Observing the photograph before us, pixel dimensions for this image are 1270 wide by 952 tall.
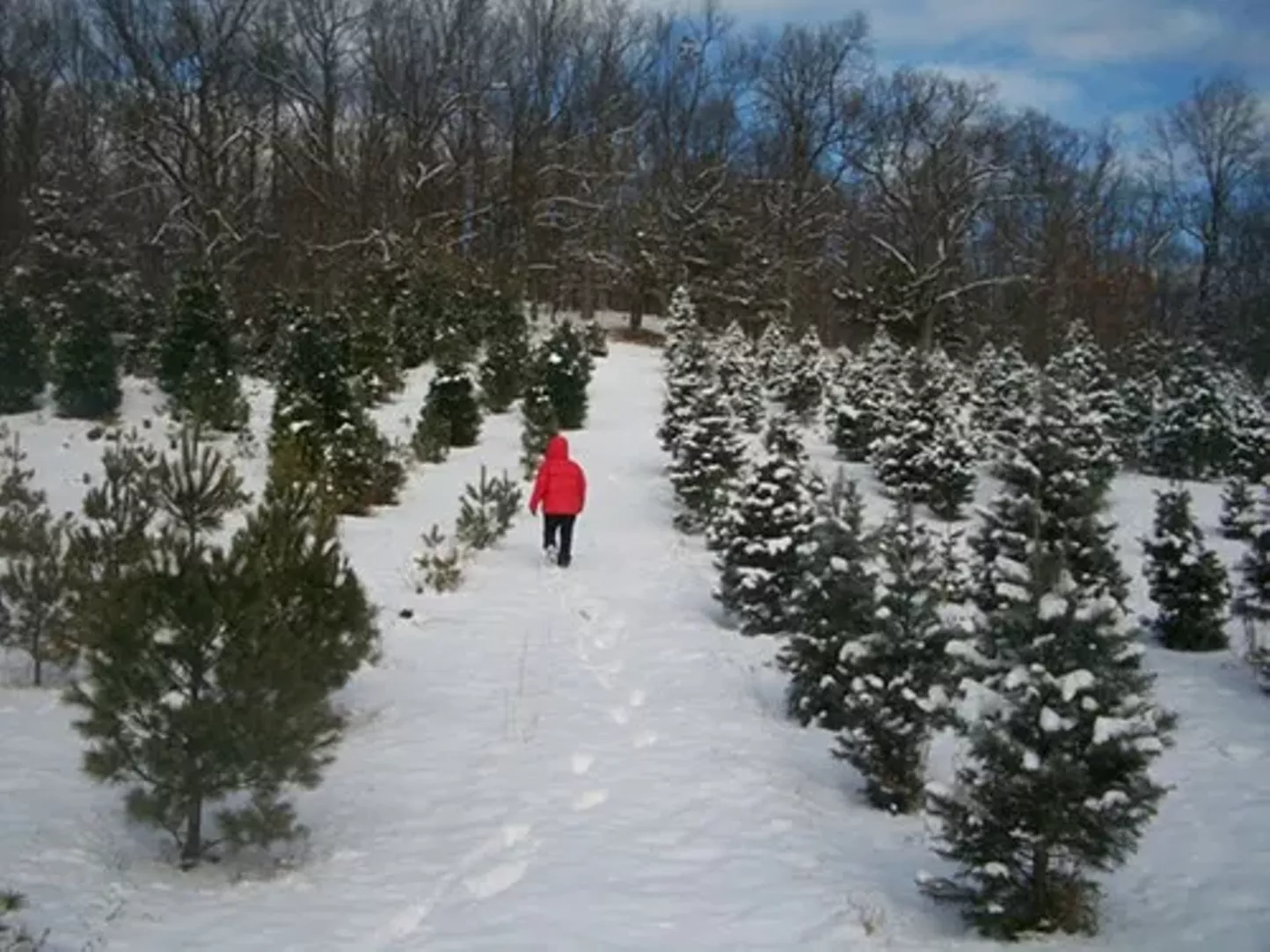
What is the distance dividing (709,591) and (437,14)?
3811 cm

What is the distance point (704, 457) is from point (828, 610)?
29.3ft

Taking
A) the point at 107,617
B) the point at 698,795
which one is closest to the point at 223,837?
the point at 107,617

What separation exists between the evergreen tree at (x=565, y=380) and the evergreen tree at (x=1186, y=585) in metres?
13.5

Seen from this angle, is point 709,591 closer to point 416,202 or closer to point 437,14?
point 416,202

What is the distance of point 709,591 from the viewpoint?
13383mm

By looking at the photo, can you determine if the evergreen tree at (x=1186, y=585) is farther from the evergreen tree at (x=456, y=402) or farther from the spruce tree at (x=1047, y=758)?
the evergreen tree at (x=456, y=402)

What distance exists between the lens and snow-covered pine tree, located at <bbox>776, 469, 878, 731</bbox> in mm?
8258

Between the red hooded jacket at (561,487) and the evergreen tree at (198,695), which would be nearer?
the evergreen tree at (198,695)

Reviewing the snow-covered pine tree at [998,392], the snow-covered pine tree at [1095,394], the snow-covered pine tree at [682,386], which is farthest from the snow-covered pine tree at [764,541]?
the snow-covered pine tree at [998,392]

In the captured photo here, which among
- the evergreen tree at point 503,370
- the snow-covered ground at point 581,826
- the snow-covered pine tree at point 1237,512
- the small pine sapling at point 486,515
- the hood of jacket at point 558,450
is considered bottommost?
the snow-covered ground at point 581,826

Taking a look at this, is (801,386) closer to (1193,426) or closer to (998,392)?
(998,392)

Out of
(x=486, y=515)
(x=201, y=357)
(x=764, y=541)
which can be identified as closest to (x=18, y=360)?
(x=201, y=357)

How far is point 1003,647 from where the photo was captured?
17.6ft

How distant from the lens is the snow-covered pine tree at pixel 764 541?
38.9 ft
